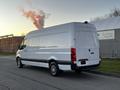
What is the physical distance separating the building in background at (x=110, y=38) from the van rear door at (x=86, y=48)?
1159cm

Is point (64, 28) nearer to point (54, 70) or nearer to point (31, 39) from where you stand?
point (54, 70)

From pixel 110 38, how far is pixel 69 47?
13.4m

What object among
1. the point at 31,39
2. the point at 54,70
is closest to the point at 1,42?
the point at 31,39

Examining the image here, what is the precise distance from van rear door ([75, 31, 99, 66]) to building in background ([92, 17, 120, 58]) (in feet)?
38.0

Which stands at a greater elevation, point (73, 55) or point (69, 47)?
point (69, 47)

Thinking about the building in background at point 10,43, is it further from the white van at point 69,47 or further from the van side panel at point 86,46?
the van side panel at point 86,46

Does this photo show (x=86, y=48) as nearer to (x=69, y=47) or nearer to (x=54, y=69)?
(x=69, y=47)

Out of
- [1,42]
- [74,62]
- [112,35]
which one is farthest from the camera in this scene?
[1,42]

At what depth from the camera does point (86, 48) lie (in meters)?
11.7

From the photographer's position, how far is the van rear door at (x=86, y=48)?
1142 cm

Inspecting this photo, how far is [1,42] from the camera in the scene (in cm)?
5125

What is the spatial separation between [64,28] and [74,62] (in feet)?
6.24

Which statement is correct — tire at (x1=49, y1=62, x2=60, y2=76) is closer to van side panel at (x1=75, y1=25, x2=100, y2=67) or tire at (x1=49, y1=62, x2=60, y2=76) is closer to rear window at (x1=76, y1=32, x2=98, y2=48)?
van side panel at (x1=75, y1=25, x2=100, y2=67)

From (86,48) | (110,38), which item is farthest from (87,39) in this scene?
(110,38)
